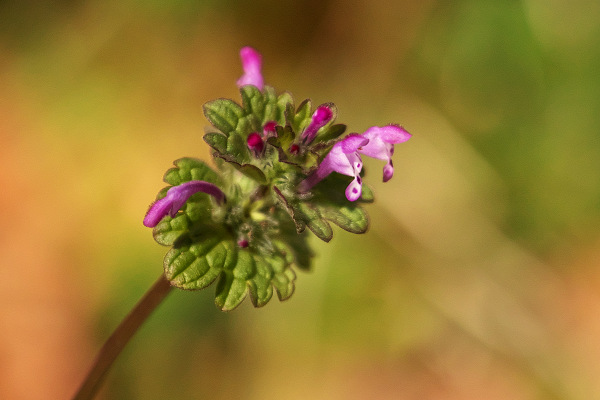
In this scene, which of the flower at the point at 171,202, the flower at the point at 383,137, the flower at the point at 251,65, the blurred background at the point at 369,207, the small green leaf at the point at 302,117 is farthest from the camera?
the blurred background at the point at 369,207

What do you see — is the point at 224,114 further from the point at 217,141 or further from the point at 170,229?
the point at 170,229

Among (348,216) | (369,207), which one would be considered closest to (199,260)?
(348,216)

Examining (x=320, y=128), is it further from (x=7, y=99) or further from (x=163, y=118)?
(x=7, y=99)

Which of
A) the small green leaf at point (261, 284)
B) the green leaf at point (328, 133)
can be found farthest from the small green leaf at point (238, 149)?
the small green leaf at point (261, 284)

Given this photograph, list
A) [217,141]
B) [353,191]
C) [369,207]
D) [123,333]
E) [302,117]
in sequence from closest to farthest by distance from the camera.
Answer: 1. [353,191]
2. [217,141]
3. [302,117]
4. [123,333]
5. [369,207]

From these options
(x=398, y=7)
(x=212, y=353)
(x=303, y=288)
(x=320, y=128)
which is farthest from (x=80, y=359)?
(x=398, y=7)

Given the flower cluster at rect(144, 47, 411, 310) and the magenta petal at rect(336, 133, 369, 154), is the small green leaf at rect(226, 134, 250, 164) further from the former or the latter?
the magenta petal at rect(336, 133, 369, 154)

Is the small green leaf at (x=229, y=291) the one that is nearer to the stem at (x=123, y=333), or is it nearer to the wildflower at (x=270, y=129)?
the stem at (x=123, y=333)
